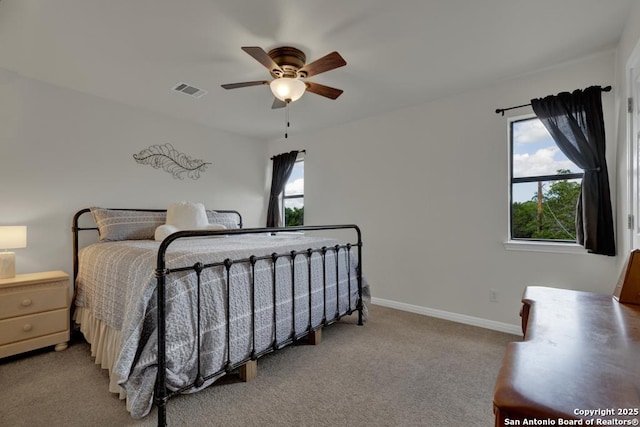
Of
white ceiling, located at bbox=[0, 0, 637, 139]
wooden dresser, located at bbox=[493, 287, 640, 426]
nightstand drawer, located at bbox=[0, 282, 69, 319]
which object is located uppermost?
white ceiling, located at bbox=[0, 0, 637, 139]

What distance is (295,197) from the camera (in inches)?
189

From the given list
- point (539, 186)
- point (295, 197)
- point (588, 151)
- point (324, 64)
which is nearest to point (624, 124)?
point (588, 151)

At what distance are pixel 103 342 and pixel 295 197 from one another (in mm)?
3156

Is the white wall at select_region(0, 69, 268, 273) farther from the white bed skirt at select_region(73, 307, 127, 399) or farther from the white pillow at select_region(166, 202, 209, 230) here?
the white bed skirt at select_region(73, 307, 127, 399)

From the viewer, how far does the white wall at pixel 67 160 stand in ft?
8.87

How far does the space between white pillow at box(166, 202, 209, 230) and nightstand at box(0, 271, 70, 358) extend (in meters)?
1.07

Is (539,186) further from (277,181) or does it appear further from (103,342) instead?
(103,342)

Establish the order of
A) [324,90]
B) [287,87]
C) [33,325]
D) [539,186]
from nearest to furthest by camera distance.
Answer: [287,87]
[33,325]
[324,90]
[539,186]

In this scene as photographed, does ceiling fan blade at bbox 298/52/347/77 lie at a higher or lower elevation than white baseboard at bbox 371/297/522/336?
higher

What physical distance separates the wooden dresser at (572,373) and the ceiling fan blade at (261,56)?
6.38ft

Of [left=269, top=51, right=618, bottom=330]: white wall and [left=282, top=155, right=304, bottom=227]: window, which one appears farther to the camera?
[left=282, top=155, right=304, bottom=227]: window

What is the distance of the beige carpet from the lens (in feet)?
5.31

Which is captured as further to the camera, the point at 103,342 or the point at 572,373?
the point at 103,342

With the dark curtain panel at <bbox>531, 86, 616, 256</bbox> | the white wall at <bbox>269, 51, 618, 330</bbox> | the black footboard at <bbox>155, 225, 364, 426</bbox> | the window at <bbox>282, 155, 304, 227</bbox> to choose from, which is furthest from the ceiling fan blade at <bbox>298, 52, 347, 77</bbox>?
the window at <bbox>282, 155, 304, 227</bbox>
